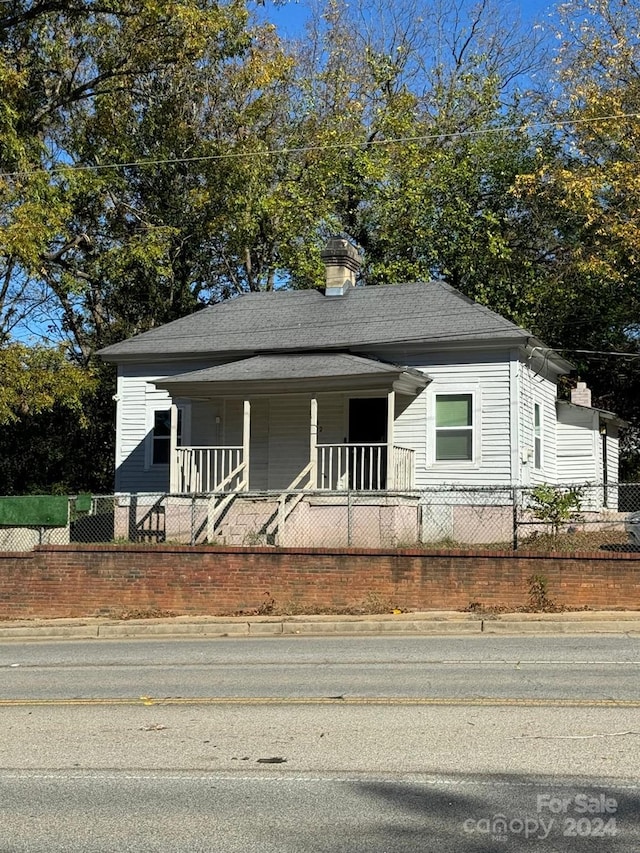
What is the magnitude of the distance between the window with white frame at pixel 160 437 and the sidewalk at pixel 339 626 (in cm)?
793

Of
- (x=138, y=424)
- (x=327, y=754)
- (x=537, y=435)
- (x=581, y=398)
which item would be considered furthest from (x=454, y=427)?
(x=327, y=754)

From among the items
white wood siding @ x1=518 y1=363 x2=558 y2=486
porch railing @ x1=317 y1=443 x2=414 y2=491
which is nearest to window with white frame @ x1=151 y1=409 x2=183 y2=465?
porch railing @ x1=317 y1=443 x2=414 y2=491

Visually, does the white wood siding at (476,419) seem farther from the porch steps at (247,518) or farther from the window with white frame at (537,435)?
the porch steps at (247,518)

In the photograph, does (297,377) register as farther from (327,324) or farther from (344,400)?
(327,324)

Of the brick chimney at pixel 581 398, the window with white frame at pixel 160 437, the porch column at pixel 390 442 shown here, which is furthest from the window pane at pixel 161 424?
the brick chimney at pixel 581 398

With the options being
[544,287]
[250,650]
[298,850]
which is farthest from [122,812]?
[544,287]

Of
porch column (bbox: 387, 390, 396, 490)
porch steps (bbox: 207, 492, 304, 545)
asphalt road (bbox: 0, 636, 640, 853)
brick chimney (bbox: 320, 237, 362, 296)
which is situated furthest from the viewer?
brick chimney (bbox: 320, 237, 362, 296)

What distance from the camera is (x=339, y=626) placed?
15.7 m

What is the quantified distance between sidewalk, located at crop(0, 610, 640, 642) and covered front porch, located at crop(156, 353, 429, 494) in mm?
3975

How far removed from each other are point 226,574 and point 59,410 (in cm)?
1700

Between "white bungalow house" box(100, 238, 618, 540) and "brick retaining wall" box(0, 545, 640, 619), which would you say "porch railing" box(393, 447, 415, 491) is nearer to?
"white bungalow house" box(100, 238, 618, 540)

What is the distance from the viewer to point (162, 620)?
16625mm

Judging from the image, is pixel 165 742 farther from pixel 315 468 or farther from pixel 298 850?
pixel 315 468

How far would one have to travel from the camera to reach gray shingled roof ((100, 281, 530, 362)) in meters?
22.4
